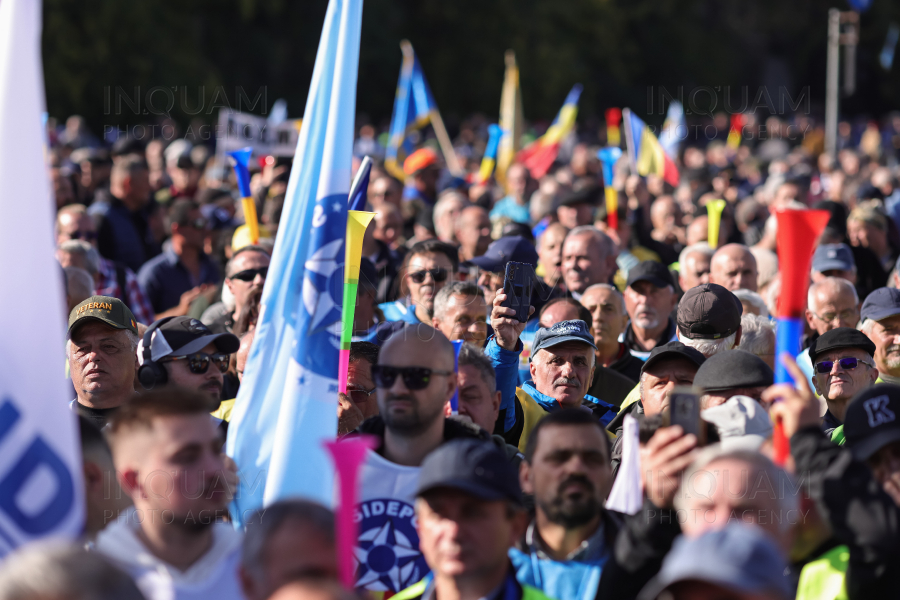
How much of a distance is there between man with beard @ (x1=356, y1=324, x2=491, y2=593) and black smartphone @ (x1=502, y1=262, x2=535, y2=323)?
3.76 feet

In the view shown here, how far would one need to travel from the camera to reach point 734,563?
2479 millimetres

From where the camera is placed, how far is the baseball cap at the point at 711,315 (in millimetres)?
5605

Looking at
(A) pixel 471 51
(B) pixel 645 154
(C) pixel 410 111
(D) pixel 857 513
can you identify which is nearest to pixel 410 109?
(C) pixel 410 111

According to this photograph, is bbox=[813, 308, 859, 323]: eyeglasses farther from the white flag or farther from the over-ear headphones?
the white flag

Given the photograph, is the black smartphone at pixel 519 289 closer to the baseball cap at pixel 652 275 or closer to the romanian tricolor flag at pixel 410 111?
the baseball cap at pixel 652 275

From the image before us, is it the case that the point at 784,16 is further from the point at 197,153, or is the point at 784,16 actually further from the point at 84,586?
the point at 84,586

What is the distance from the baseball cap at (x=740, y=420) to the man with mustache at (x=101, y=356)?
8.47ft

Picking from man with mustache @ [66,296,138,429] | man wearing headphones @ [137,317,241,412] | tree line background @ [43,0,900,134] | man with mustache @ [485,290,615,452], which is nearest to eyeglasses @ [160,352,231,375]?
man wearing headphones @ [137,317,241,412]

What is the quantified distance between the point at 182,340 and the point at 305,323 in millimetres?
1252

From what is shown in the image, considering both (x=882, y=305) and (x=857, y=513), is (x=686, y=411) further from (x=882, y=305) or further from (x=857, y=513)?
(x=882, y=305)

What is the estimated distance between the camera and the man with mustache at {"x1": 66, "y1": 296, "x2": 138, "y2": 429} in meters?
5.07

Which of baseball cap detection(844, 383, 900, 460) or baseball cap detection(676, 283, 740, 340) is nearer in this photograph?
baseball cap detection(844, 383, 900, 460)

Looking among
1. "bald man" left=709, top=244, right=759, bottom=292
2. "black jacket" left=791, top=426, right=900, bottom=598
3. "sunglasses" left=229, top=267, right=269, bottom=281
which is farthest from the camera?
"bald man" left=709, top=244, right=759, bottom=292

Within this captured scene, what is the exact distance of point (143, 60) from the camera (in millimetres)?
23938
